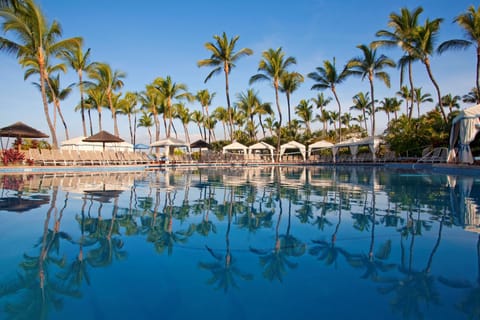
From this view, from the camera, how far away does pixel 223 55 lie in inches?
1042

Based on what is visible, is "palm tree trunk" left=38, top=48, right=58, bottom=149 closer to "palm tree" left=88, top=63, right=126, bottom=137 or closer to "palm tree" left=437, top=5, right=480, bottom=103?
"palm tree" left=88, top=63, right=126, bottom=137

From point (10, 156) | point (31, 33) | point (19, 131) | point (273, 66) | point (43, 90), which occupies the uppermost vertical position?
point (273, 66)

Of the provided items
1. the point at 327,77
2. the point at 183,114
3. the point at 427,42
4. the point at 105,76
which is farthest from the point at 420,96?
the point at 105,76

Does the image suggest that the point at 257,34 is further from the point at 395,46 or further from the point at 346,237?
the point at 346,237

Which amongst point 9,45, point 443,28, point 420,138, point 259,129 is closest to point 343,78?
point 443,28

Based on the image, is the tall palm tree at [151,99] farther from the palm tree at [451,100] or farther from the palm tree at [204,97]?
the palm tree at [451,100]

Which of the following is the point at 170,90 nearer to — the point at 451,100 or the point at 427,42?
the point at 427,42

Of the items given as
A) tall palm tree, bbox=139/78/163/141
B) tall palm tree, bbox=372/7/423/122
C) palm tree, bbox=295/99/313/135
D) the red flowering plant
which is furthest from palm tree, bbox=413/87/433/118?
the red flowering plant

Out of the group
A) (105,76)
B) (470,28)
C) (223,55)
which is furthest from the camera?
(223,55)

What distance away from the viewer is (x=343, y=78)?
91.5ft

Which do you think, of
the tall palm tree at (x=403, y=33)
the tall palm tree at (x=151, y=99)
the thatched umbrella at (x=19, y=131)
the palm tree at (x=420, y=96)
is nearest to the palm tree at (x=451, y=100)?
the palm tree at (x=420, y=96)

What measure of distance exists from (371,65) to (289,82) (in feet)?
23.4

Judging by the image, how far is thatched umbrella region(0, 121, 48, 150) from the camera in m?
16.5

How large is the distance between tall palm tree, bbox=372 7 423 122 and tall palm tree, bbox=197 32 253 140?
1082 cm
